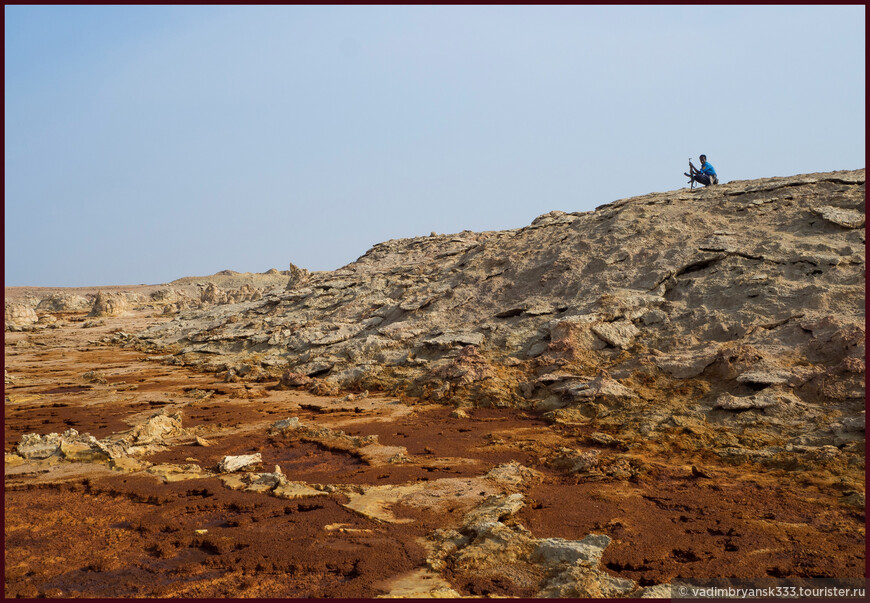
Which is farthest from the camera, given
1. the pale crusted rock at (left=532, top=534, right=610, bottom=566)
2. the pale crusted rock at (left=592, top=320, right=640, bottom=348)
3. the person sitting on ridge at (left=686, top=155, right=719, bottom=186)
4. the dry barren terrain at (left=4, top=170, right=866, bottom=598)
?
the person sitting on ridge at (left=686, top=155, right=719, bottom=186)

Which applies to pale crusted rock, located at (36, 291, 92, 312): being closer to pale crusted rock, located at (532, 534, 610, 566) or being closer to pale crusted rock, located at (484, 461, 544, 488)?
pale crusted rock, located at (484, 461, 544, 488)

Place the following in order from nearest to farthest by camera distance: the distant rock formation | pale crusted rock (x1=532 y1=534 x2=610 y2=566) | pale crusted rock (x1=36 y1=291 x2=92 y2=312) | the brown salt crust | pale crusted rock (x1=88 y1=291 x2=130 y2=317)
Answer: the brown salt crust
pale crusted rock (x1=532 y1=534 x2=610 y2=566)
the distant rock formation
pale crusted rock (x1=88 y1=291 x2=130 y2=317)
pale crusted rock (x1=36 y1=291 x2=92 y2=312)

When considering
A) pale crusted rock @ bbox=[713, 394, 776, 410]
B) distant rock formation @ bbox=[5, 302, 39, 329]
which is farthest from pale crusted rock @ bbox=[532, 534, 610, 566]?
distant rock formation @ bbox=[5, 302, 39, 329]

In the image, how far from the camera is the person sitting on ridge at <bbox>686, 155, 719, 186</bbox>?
15.7m

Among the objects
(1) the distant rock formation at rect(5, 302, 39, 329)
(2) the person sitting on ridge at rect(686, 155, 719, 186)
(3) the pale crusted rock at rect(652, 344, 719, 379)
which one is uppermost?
(2) the person sitting on ridge at rect(686, 155, 719, 186)

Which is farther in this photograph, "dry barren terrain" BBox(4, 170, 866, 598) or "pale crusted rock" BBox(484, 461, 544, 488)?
"pale crusted rock" BBox(484, 461, 544, 488)

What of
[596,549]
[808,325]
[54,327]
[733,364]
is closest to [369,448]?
[596,549]

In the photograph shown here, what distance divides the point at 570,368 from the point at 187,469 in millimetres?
6211

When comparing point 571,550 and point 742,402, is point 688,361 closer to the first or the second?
point 742,402

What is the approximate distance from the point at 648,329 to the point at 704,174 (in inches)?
291

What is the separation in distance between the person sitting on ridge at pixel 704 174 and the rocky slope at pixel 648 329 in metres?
0.89

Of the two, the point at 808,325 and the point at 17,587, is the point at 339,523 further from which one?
the point at 808,325

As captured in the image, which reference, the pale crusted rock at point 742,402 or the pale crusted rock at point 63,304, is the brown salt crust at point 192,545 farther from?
the pale crusted rock at point 63,304

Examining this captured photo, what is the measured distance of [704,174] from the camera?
1572 centimetres
